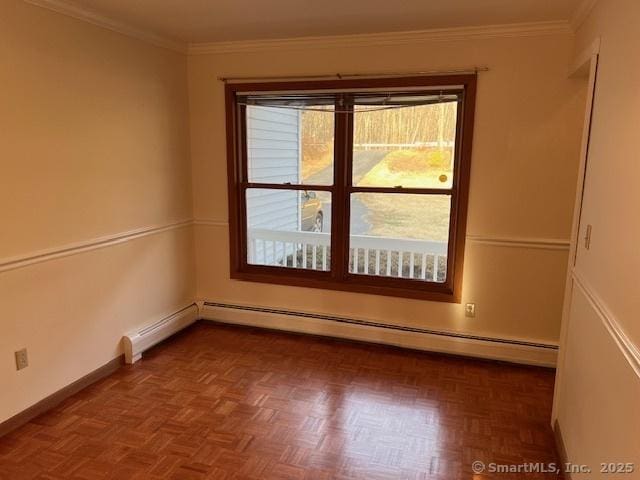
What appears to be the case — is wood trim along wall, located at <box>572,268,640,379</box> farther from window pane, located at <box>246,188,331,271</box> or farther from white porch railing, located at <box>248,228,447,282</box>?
window pane, located at <box>246,188,331,271</box>

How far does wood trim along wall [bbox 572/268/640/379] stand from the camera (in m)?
1.34

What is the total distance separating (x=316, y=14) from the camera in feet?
9.01

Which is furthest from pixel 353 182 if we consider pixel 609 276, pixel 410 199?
pixel 609 276

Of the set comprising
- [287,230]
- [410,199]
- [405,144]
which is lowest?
[287,230]

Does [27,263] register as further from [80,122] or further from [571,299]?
[571,299]

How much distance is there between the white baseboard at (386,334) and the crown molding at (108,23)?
213cm

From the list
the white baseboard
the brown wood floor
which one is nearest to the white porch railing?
the white baseboard

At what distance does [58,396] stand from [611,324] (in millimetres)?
2864

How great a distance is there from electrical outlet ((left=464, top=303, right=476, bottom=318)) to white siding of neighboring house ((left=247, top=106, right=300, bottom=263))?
1.54m

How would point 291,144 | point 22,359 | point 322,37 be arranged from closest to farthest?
point 22,359, point 322,37, point 291,144

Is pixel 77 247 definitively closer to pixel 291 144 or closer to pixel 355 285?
pixel 291 144

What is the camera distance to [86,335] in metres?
2.87

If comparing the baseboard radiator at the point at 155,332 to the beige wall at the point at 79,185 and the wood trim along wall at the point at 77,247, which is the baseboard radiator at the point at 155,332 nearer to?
the beige wall at the point at 79,185

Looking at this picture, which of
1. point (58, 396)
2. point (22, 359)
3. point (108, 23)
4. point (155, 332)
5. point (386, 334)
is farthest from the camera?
point (386, 334)
